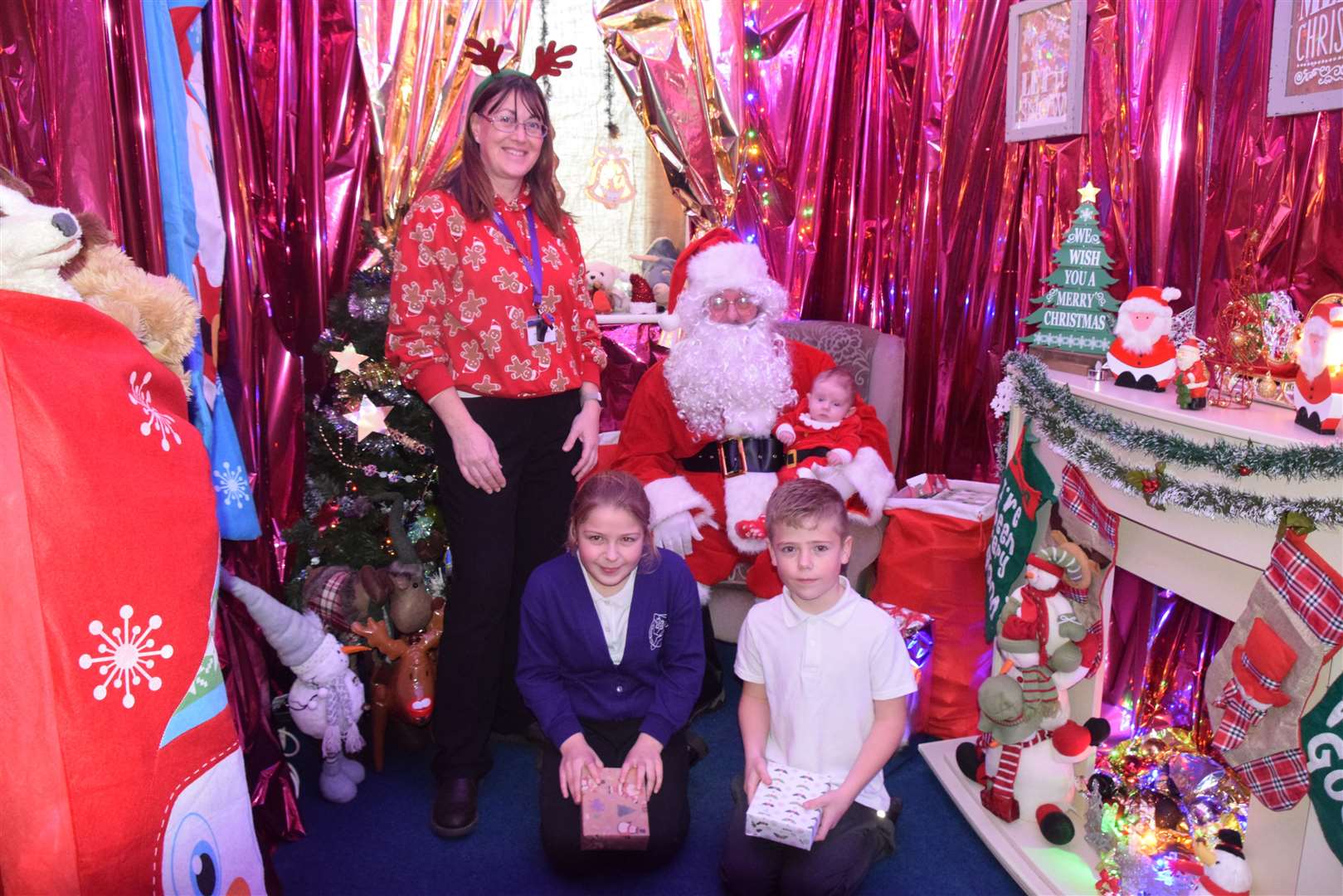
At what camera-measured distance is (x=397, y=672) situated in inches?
103

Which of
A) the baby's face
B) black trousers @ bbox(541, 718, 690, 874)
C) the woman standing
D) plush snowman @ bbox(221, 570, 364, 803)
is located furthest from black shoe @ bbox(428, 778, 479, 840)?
the baby's face

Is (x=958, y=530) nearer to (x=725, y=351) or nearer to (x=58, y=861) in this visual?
(x=725, y=351)

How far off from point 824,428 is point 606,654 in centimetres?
110

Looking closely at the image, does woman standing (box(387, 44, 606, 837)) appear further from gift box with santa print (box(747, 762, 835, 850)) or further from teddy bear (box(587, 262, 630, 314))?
teddy bear (box(587, 262, 630, 314))

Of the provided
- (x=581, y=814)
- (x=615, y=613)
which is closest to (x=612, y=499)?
(x=615, y=613)

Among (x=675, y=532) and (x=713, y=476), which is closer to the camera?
(x=675, y=532)

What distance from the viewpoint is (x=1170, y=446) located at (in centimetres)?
185

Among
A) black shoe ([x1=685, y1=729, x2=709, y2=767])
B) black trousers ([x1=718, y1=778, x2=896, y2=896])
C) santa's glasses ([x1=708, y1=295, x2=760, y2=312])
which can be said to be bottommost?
Result: black shoe ([x1=685, y1=729, x2=709, y2=767])

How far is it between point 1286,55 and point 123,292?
2439 mm

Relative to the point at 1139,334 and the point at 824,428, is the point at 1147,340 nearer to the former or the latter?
the point at 1139,334

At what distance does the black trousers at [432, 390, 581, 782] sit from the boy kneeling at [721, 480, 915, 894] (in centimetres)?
64

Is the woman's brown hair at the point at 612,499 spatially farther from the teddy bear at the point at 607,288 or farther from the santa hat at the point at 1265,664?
the teddy bear at the point at 607,288

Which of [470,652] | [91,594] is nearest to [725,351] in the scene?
[470,652]

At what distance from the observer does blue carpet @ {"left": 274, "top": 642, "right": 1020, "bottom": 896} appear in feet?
6.96
